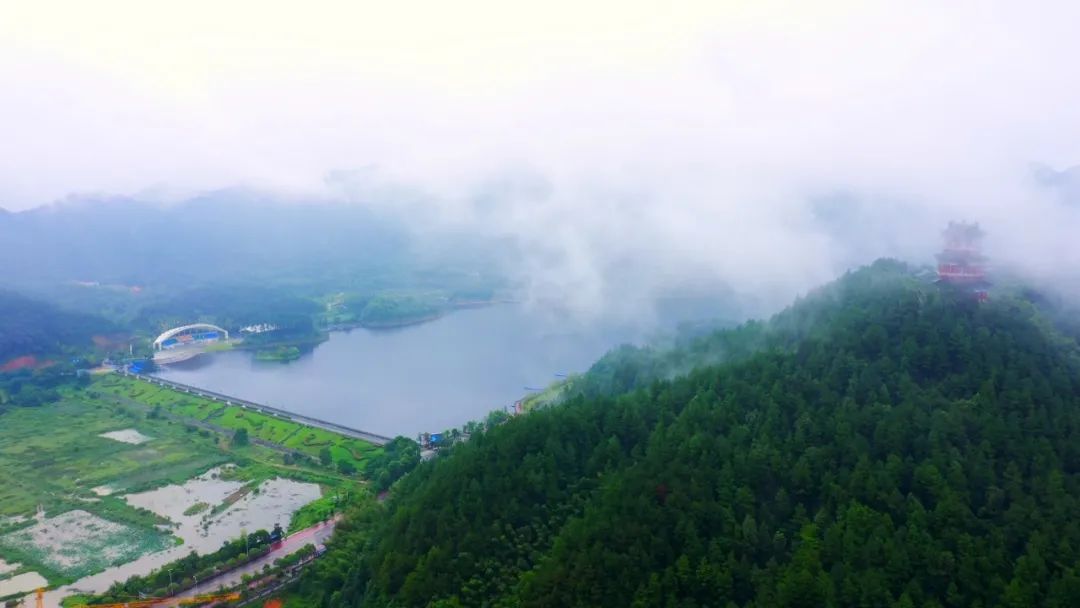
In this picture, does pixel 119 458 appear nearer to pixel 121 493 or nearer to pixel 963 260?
pixel 121 493

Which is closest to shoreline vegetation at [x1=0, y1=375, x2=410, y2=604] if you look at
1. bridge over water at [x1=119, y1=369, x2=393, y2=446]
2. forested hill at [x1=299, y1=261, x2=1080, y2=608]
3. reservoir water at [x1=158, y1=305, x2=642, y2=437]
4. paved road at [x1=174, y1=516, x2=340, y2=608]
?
bridge over water at [x1=119, y1=369, x2=393, y2=446]

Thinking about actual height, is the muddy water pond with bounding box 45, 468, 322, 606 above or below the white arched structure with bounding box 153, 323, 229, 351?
below

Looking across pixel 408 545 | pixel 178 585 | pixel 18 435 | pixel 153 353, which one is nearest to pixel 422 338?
pixel 153 353

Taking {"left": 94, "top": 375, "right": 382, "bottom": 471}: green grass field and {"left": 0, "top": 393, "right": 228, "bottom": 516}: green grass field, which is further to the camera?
{"left": 94, "top": 375, "right": 382, "bottom": 471}: green grass field

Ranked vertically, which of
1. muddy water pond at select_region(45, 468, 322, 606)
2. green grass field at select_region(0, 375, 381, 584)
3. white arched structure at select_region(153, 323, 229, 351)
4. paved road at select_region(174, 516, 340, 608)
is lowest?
paved road at select_region(174, 516, 340, 608)

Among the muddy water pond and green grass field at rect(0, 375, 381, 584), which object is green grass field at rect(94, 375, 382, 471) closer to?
green grass field at rect(0, 375, 381, 584)

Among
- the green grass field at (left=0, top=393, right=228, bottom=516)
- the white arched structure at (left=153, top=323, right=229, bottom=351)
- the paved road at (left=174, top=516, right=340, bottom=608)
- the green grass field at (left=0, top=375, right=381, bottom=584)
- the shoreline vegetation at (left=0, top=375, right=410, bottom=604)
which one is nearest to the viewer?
the paved road at (left=174, top=516, right=340, bottom=608)

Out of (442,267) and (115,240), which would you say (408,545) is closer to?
(442,267)
